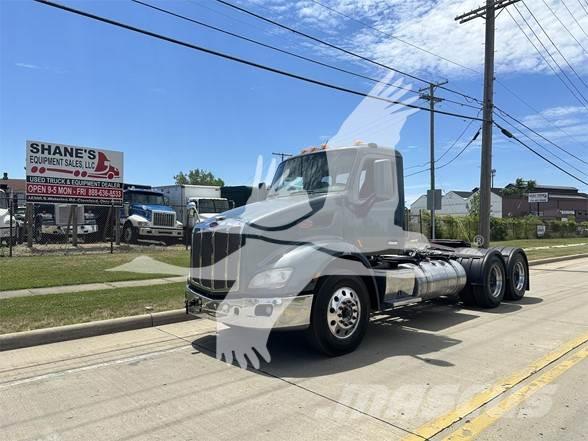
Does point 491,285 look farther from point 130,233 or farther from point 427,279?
point 130,233

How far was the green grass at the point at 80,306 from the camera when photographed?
23.0 ft

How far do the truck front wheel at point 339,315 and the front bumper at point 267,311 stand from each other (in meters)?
0.17

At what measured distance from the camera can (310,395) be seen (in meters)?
4.61

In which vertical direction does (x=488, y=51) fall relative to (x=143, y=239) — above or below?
above

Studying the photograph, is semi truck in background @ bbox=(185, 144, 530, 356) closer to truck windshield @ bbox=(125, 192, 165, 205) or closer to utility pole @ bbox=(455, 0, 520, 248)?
utility pole @ bbox=(455, 0, 520, 248)

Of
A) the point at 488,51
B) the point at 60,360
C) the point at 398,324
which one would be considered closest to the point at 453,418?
the point at 398,324

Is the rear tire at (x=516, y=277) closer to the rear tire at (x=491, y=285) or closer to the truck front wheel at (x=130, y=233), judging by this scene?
the rear tire at (x=491, y=285)

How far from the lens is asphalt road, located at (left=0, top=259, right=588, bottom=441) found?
388 cm

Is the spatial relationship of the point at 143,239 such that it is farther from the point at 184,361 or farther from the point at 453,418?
the point at 453,418

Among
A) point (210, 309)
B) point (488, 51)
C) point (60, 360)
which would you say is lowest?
point (60, 360)

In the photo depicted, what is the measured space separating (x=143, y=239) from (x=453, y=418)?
19.5 m

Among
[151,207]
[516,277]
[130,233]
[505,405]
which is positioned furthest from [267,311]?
[151,207]

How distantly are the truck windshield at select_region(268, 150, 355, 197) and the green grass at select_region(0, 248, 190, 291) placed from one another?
609cm

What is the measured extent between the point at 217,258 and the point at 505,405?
3501 mm
